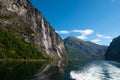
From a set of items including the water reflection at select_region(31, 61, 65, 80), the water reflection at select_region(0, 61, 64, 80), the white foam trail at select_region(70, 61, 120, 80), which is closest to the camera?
the water reflection at select_region(0, 61, 64, 80)

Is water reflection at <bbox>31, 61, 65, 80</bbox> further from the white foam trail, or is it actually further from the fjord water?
the white foam trail

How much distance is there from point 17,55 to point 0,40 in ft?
63.4

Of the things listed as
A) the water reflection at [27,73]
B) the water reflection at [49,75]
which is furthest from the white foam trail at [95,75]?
the water reflection at [27,73]

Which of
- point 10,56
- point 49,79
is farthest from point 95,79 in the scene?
point 10,56

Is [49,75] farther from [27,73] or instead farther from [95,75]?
[95,75]

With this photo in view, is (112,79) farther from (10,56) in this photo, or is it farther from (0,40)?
(0,40)

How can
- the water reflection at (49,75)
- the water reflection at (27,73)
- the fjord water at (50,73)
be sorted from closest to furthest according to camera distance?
1. the water reflection at (27,73)
2. the fjord water at (50,73)
3. the water reflection at (49,75)

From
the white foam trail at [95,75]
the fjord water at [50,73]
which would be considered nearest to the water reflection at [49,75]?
the fjord water at [50,73]

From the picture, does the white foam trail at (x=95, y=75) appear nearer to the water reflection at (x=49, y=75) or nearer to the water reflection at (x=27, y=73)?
the water reflection at (x=49, y=75)

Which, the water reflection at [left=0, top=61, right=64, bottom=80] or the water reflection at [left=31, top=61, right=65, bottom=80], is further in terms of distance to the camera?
the water reflection at [left=31, top=61, right=65, bottom=80]

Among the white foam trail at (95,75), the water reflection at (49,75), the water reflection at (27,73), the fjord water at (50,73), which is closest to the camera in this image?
the water reflection at (27,73)

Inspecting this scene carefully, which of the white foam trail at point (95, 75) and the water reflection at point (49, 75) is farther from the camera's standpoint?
the white foam trail at point (95, 75)

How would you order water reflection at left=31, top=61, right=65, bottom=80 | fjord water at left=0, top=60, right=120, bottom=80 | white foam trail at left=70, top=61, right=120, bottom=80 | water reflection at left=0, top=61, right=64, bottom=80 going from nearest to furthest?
water reflection at left=0, top=61, right=64, bottom=80, fjord water at left=0, top=60, right=120, bottom=80, water reflection at left=31, top=61, right=65, bottom=80, white foam trail at left=70, top=61, right=120, bottom=80

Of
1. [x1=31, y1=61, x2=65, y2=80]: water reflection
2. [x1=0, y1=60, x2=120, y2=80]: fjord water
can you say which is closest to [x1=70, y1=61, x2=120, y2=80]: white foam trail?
[x1=0, y1=60, x2=120, y2=80]: fjord water
